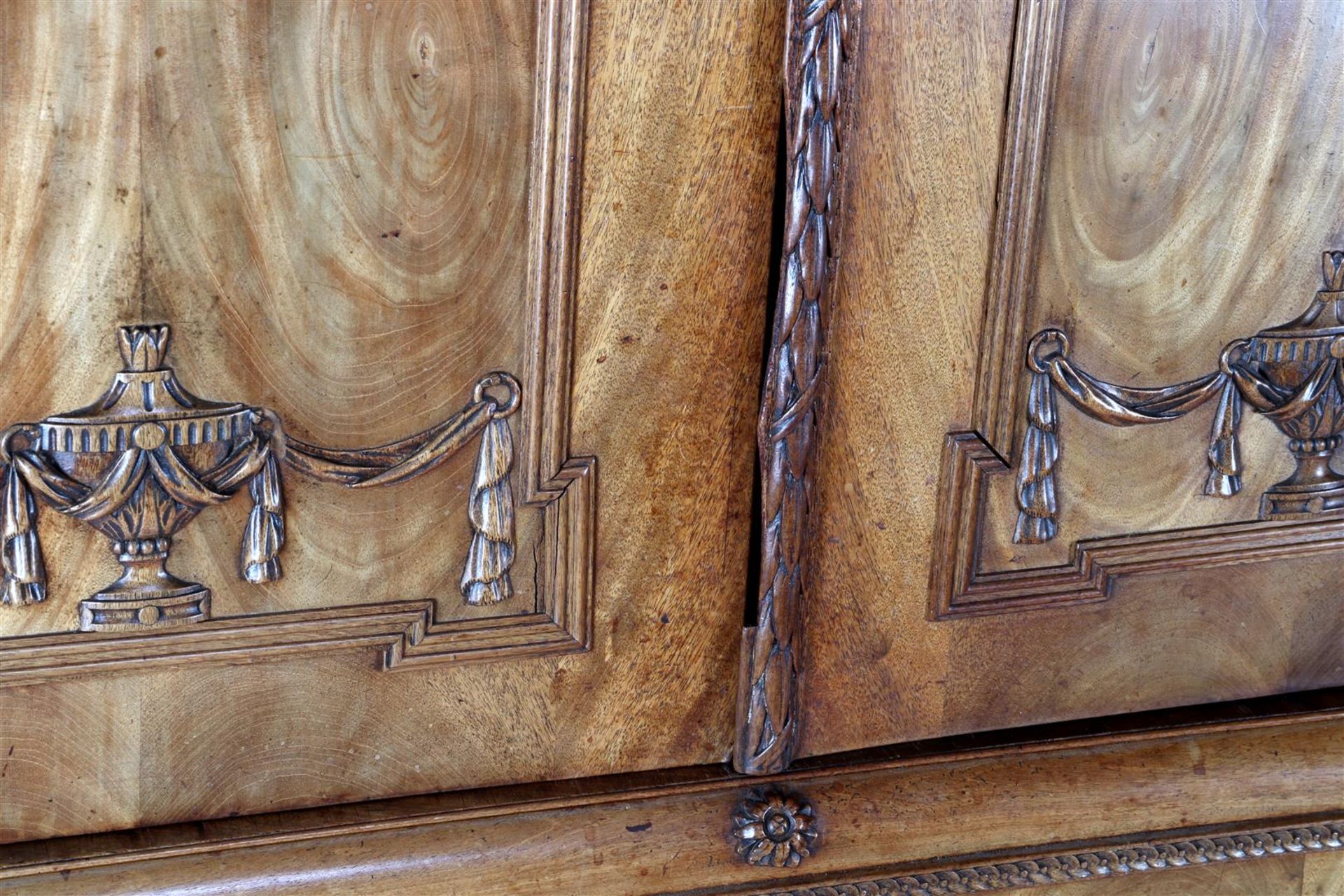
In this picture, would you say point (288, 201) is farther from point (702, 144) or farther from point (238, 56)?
point (702, 144)

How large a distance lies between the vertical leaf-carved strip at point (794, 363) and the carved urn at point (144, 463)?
26cm

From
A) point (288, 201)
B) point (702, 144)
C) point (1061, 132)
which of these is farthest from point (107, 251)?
point (1061, 132)

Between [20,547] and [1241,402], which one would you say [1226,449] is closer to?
[1241,402]

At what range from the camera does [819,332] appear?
70 centimetres

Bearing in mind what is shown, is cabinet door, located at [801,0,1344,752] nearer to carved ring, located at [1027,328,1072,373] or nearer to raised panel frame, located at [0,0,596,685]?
carved ring, located at [1027,328,1072,373]

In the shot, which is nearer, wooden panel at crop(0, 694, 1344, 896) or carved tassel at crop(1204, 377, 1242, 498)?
wooden panel at crop(0, 694, 1344, 896)

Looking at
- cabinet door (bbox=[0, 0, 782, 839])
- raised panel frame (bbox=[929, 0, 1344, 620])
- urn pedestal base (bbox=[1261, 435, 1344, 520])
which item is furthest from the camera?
urn pedestal base (bbox=[1261, 435, 1344, 520])

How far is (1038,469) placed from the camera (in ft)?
2.53


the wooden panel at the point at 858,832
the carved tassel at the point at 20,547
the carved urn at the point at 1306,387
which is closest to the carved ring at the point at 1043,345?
the carved urn at the point at 1306,387

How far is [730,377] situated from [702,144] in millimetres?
119

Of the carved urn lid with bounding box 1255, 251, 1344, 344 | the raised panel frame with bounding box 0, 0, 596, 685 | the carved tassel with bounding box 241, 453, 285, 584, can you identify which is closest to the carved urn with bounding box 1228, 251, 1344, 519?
the carved urn lid with bounding box 1255, 251, 1344, 344

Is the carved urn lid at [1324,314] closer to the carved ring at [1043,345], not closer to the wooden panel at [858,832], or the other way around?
the carved ring at [1043,345]

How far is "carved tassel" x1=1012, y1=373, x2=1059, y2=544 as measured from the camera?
762 mm

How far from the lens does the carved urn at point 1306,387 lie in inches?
31.2
